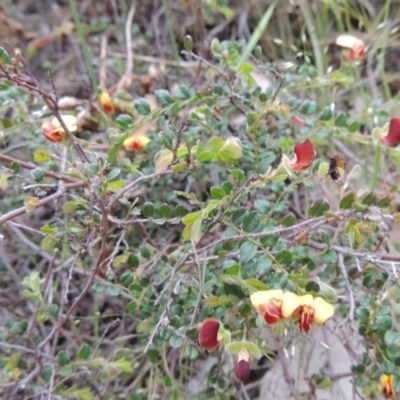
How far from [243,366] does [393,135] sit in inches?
16.5

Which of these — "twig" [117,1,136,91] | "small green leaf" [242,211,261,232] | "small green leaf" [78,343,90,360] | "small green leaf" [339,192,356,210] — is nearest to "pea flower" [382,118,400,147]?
"small green leaf" [339,192,356,210]

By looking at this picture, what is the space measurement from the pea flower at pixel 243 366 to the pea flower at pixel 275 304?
0.21 ft

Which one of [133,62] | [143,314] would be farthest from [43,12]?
[143,314]

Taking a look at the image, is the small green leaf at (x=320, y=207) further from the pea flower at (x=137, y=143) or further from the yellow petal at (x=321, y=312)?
the pea flower at (x=137, y=143)

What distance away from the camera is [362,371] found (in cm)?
93

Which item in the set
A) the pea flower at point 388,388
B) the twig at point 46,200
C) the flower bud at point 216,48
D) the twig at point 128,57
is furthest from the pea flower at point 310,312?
the twig at point 128,57

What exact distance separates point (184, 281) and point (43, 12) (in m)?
1.37

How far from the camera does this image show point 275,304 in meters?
0.75

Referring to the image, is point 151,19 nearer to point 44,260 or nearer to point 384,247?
point 44,260

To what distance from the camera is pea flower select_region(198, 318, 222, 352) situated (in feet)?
2.64

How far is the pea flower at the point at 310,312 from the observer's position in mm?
749

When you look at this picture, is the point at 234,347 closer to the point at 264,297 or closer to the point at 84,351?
the point at 264,297

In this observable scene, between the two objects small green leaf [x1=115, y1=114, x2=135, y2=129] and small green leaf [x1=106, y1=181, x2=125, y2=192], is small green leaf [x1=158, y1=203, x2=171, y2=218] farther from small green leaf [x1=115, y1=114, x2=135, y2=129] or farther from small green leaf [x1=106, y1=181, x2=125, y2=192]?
small green leaf [x1=115, y1=114, x2=135, y2=129]

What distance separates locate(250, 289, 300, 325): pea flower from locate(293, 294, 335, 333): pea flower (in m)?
0.01
